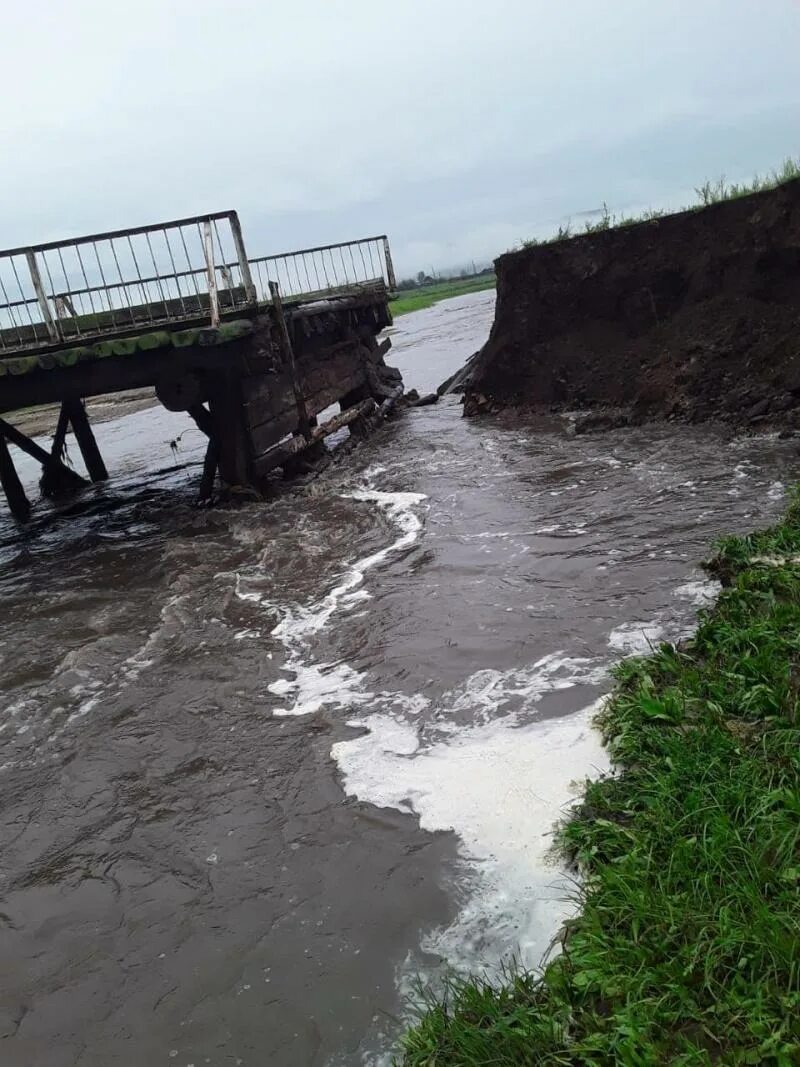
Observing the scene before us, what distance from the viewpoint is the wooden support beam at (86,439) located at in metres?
16.5

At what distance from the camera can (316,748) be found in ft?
17.1

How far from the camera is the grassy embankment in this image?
2465 mm

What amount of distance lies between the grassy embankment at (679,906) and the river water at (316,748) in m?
0.37

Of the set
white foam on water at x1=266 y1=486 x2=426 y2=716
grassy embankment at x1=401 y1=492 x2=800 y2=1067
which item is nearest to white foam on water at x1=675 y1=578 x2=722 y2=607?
grassy embankment at x1=401 y1=492 x2=800 y2=1067

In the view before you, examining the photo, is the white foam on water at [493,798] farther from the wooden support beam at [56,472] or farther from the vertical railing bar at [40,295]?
the wooden support beam at [56,472]

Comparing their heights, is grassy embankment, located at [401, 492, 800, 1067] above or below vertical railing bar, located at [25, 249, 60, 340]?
below

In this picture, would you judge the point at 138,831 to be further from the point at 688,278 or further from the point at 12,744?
the point at 688,278

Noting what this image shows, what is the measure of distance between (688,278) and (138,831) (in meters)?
12.6

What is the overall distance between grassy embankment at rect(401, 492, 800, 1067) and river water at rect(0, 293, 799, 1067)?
368mm

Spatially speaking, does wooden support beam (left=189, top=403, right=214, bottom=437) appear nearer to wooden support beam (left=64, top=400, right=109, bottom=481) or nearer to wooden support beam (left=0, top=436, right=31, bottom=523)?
wooden support beam (left=64, top=400, right=109, bottom=481)

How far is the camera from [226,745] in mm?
5434

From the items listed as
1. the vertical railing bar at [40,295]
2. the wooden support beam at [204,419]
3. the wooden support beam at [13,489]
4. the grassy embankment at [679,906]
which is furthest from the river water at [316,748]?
the wooden support beam at [13,489]

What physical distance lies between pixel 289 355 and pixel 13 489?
6.78m

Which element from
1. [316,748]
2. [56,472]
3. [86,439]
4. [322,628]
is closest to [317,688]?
[316,748]
